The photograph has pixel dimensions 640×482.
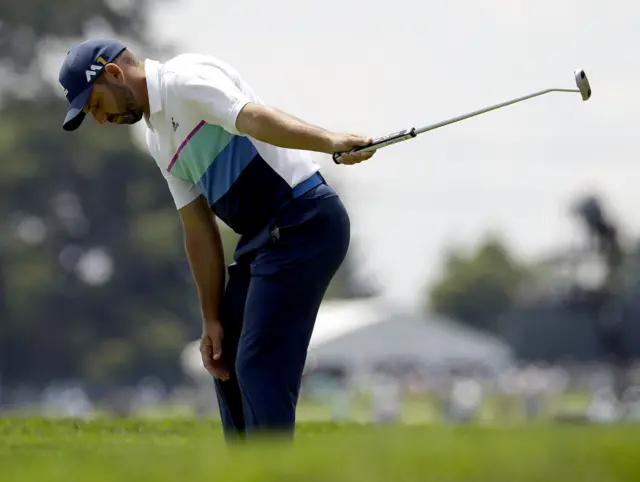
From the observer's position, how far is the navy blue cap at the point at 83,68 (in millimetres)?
6508

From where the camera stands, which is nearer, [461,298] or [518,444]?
[518,444]

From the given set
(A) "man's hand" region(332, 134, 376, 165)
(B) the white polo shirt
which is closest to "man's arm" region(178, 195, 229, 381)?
(B) the white polo shirt

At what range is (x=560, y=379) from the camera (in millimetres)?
48219

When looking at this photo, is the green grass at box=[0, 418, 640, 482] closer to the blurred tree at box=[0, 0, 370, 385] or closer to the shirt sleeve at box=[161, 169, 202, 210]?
the shirt sleeve at box=[161, 169, 202, 210]

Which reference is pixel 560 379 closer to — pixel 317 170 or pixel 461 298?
pixel 317 170

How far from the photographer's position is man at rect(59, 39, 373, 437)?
635 cm

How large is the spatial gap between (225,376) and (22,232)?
217 feet

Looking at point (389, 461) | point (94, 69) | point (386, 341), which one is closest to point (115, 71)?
point (94, 69)

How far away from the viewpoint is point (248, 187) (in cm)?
650

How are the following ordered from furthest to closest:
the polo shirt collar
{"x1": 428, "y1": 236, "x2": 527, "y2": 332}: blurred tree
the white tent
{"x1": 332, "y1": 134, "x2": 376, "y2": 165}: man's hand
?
{"x1": 428, "y1": 236, "x2": 527, "y2": 332}: blurred tree → the white tent → the polo shirt collar → {"x1": 332, "y1": 134, "x2": 376, "y2": 165}: man's hand

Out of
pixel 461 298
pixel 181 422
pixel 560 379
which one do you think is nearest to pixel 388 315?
pixel 560 379

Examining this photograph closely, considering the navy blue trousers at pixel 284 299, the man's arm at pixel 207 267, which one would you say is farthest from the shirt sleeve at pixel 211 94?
the man's arm at pixel 207 267

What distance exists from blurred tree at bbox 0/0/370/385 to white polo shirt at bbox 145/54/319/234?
64.0 metres

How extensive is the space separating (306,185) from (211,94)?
1.82 feet
